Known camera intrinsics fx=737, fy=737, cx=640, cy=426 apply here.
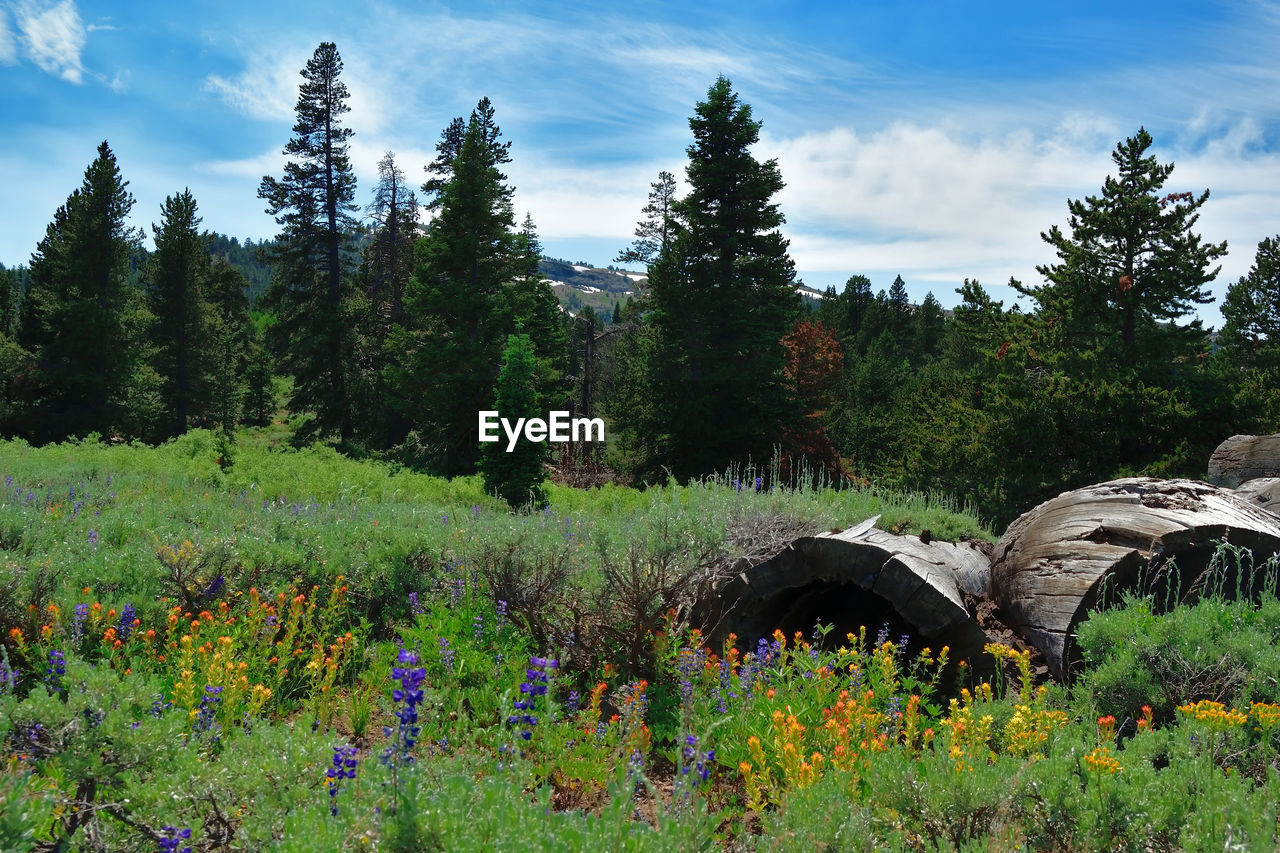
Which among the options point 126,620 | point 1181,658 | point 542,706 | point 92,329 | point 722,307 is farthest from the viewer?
point 92,329

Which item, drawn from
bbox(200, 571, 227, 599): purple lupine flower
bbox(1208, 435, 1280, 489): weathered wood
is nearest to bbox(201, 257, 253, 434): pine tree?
bbox(200, 571, 227, 599): purple lupine flower

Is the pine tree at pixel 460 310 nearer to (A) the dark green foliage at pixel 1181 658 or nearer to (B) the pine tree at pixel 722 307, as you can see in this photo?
(B) the pine tree at pixel 722 307

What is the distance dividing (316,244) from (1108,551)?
92.7 feet

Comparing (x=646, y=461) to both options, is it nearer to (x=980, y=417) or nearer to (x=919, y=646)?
(x=980, y=417)

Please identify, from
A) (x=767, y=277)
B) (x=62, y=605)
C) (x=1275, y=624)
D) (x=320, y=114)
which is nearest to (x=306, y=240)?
(x=320, y=114)

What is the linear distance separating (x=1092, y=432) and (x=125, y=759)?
17.2m

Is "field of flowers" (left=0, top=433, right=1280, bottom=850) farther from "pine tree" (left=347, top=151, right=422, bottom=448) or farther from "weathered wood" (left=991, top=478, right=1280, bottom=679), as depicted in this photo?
"pine tree" (left=347, top=151, right=422, bottom=448)

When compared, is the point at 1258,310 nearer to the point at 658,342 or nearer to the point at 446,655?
the point at 658,342

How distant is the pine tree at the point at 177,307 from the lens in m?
29.2

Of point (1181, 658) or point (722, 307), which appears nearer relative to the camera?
point (1181, 658)

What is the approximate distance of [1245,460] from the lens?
9.52m

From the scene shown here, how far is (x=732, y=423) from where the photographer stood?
20.8m

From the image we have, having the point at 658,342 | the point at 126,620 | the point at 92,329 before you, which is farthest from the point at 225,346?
the point at 126,620

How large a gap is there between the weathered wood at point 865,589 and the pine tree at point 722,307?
1441 centimetres
